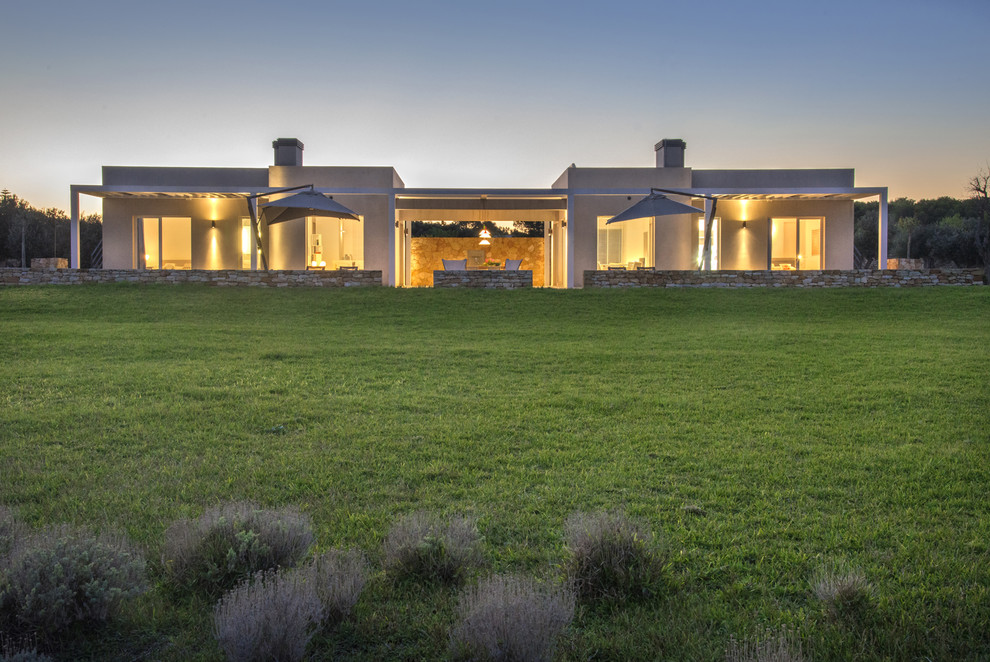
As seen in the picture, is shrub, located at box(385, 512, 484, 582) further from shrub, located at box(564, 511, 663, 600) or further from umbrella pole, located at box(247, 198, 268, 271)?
umbrella pole, located at box(247, 198, 268, 271)

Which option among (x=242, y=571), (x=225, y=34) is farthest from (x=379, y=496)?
(x=225, y=34)

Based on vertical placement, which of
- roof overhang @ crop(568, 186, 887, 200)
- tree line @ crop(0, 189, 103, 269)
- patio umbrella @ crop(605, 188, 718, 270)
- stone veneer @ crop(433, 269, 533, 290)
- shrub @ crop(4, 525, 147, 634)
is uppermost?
tree line @ crop(0, 189, 103, 269)

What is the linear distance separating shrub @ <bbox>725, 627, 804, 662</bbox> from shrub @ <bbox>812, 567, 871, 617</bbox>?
0.89 feet

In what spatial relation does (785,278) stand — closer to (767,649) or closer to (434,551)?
(434,551)

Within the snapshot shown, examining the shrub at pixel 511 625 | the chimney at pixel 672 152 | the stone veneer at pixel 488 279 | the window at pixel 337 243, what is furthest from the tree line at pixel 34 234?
the shrub at pixel 511 625

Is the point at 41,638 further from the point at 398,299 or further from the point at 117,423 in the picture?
the point at 398,299

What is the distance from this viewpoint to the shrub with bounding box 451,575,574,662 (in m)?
2.09

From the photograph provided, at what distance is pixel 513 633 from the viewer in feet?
6.86

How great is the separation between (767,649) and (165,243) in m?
20.2

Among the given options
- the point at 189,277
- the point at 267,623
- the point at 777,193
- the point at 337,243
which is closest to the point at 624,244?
the point at 777,193

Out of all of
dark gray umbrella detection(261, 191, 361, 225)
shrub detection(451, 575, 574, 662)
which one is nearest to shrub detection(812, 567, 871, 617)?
shrub detection(451, 575, 574, 662)

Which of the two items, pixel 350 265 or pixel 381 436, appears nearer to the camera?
pixel 381 436

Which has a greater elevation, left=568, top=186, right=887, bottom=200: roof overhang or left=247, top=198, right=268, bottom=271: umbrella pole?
left=568, top=186, right=887, bottom=200: roof overhang

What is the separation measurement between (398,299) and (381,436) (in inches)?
337
